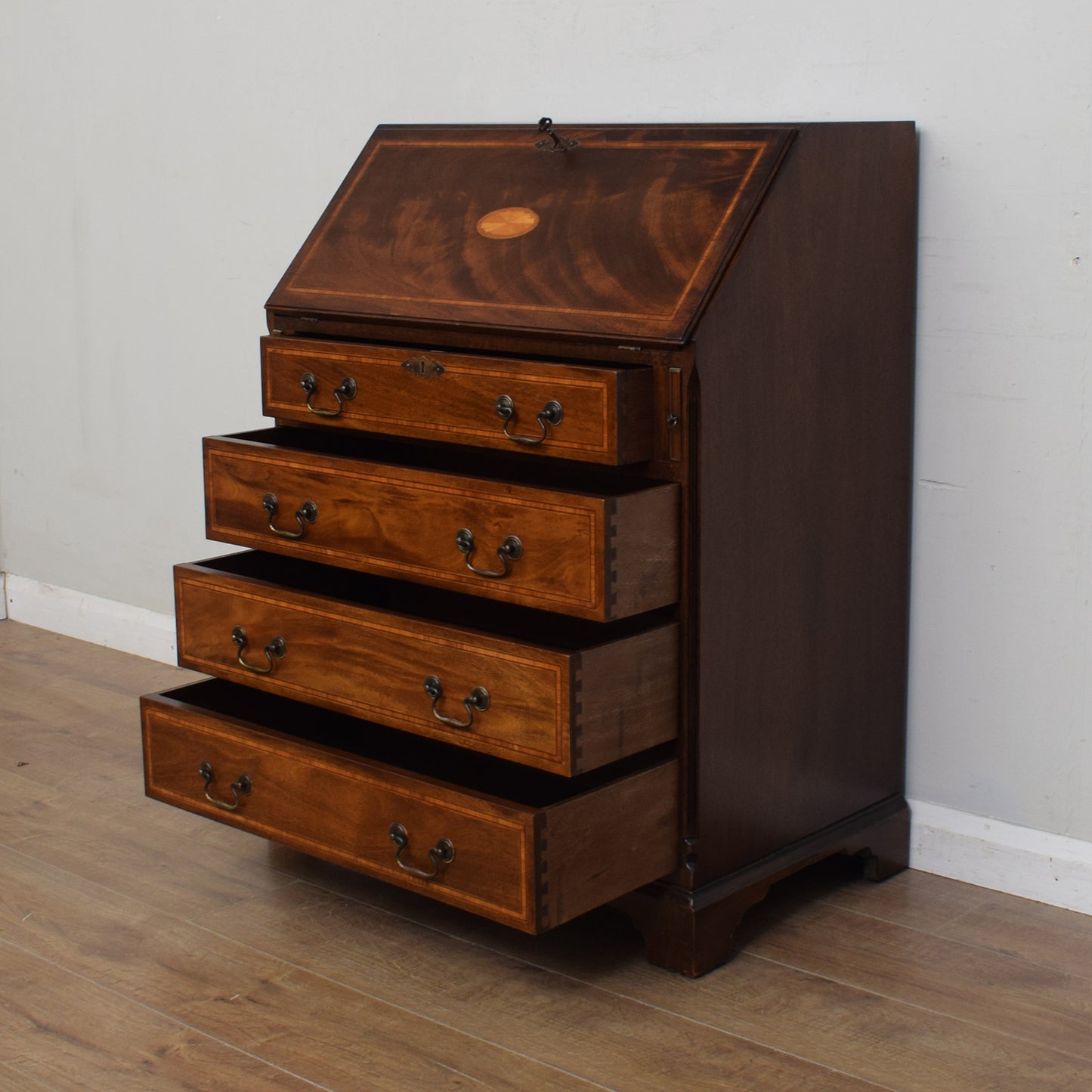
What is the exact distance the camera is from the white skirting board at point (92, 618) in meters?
3.34

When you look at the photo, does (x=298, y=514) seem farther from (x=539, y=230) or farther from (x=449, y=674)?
(x=539, y=230)

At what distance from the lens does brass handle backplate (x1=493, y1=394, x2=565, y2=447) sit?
1814 millimetres

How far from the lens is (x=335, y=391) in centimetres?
205

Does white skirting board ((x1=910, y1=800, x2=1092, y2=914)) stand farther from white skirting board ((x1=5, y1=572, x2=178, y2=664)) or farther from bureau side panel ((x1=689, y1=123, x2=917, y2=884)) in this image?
white skirting board ((x1=5, y1=572, x2=178, y2=664))

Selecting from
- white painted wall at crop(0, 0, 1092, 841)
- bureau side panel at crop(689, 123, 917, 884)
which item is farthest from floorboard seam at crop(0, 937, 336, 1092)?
white painted wall at crop(0, 0, 1092, 841)

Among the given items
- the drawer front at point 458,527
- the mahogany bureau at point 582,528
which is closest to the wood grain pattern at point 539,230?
the mahogany bureau at point 582,528

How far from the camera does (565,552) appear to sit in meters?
1.77

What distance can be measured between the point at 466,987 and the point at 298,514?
2.06 ft

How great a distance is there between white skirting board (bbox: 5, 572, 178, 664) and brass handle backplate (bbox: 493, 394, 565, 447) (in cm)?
160

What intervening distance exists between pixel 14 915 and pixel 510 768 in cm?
70

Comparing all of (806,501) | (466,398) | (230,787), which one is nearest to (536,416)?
(466,398)

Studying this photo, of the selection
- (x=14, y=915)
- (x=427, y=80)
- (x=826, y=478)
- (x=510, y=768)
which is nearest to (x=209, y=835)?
(x=14, y=915)

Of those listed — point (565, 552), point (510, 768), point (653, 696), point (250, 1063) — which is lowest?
point (250, 1063)

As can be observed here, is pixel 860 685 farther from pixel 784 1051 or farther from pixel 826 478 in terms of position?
pixel 784 1051
